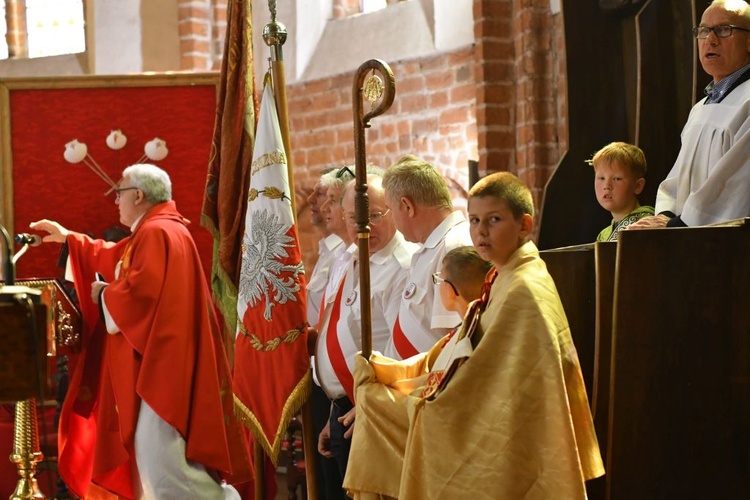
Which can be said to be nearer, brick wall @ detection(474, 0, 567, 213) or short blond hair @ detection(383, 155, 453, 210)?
short blond hair @ detection(383, 155, 453, 210)

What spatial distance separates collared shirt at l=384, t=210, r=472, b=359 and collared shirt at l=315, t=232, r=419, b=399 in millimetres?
247

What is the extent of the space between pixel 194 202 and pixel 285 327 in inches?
85.2

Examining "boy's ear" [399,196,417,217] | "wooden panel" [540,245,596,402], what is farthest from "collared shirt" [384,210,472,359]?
"wooden panel" [540,245,596,402]

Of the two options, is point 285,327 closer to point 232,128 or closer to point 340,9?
point 232,128

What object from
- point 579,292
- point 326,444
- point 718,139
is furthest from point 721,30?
point 326,444

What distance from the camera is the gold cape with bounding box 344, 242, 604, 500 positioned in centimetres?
277

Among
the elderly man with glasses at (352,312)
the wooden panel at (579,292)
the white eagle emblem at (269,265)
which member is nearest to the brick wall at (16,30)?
the white eagle emblem at (269,265)

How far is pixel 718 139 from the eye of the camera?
3635 mm

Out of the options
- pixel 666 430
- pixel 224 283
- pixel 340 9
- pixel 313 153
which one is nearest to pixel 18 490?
pixel 224 283

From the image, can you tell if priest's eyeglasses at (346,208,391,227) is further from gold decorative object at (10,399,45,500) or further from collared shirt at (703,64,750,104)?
gold decorative object at (10,399,45,500)

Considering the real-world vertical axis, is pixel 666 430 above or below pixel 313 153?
below

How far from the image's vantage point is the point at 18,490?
4.73 meters

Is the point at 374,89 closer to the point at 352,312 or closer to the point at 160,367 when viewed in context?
the point at 352,312

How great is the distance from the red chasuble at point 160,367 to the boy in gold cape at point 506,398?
224cm
